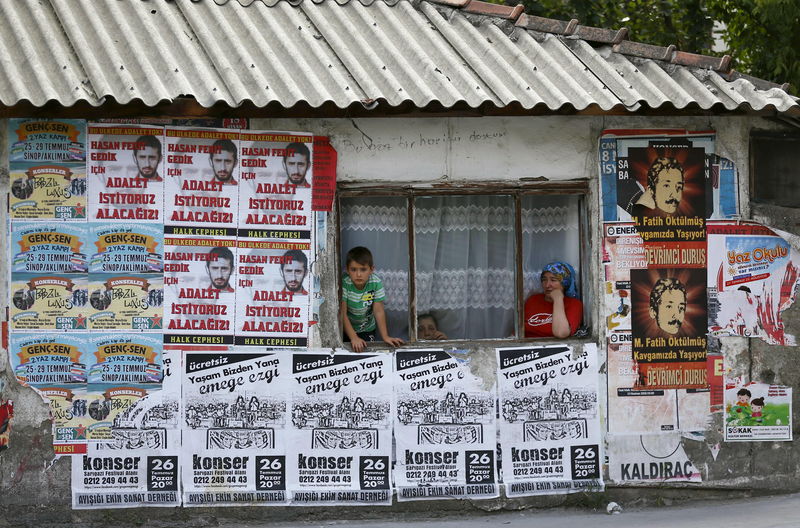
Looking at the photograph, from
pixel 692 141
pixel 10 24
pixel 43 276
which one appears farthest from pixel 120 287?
pixel 692 141

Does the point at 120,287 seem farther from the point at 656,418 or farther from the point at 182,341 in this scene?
the point at 656,418

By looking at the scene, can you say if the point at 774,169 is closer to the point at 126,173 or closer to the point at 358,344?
the point at 358,344

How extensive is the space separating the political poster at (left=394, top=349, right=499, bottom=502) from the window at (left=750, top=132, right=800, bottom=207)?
231cm

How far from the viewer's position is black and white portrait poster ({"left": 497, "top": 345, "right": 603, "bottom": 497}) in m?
7.27

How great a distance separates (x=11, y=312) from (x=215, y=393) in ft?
4.41

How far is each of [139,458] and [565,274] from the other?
3.01 metres

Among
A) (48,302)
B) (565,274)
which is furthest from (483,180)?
(48,302)

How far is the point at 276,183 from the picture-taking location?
23.2 feet

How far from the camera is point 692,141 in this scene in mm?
7363

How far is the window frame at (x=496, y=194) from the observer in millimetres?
7223

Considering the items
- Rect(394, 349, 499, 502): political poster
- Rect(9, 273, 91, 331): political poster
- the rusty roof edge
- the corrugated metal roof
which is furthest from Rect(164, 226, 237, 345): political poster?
the rusty roof edge

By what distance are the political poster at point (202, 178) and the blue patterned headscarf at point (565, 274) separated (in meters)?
2.11

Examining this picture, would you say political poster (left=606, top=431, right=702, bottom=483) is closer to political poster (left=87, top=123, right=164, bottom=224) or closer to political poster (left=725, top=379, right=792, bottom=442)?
political poster (left=725, top=379, right=792, bottom=442)

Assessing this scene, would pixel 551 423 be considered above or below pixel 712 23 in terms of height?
below
